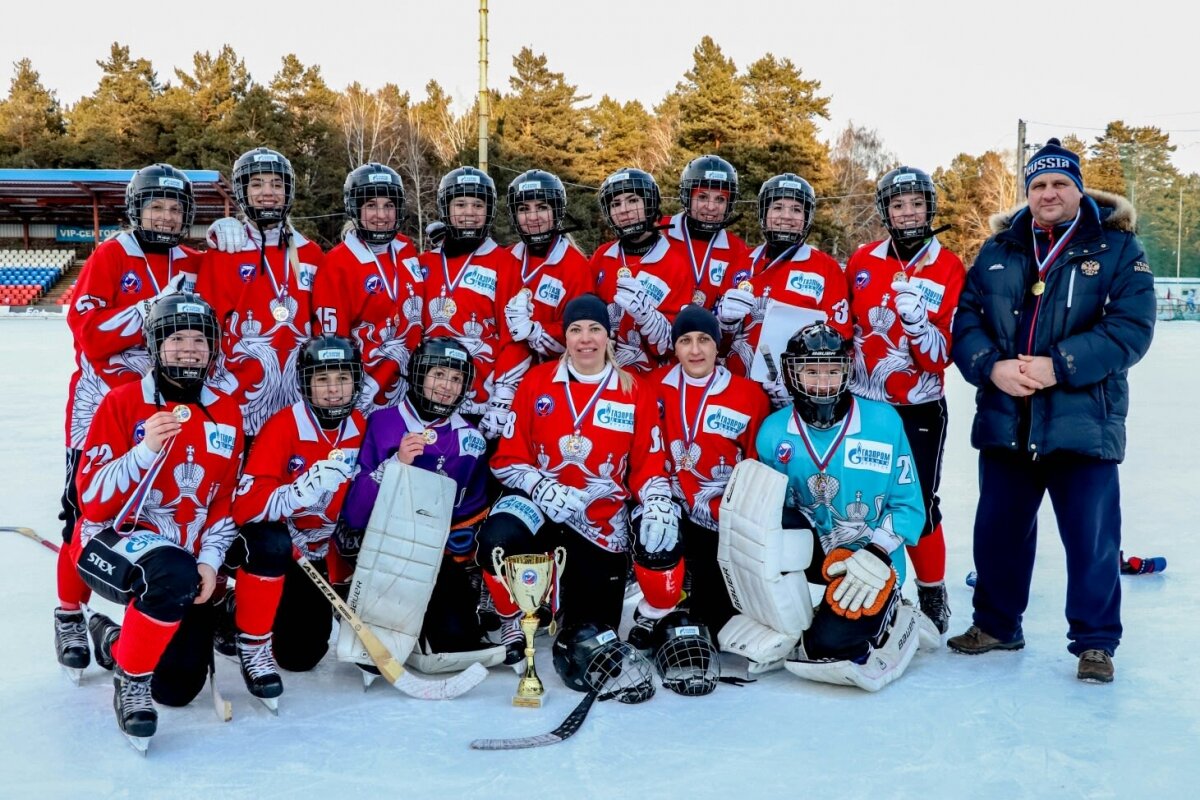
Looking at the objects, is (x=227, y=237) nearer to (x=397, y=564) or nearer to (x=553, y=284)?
(x=553, y=284)

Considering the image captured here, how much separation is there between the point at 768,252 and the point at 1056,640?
1.88 metres

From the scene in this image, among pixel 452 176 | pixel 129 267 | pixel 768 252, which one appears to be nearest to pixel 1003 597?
pixel 768 252

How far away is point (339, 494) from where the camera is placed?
3367mm

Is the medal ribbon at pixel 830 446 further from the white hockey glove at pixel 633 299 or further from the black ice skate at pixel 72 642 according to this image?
the black ice skate at pixel 72 642

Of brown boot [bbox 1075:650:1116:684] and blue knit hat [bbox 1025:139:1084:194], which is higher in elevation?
blue knit hat [bbox 1025:139:1084:194]

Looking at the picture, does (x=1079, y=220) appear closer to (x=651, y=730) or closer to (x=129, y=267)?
(x=651, y=730)

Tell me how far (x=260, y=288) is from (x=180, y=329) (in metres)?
0.77

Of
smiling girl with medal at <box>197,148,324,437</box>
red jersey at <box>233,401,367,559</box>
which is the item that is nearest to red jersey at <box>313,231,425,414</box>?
smiling girl with medal at <box>197,148,324,437</box>

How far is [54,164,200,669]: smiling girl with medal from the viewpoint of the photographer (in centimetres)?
345

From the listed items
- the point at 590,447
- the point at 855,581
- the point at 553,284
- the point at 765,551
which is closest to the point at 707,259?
the point at 553,284

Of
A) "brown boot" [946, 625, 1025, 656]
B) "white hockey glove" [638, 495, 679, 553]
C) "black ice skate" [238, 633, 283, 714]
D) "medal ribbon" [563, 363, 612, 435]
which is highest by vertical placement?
"medal ribbon" [563, 363, 612, 435]

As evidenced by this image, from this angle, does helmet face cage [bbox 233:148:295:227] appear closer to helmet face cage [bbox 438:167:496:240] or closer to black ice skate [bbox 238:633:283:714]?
helmet face cage [bbox 438:167:496:240]

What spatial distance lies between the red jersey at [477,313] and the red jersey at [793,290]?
3.00 ft

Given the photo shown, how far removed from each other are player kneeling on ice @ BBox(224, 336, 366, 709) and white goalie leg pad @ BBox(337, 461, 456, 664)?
0.17 m
